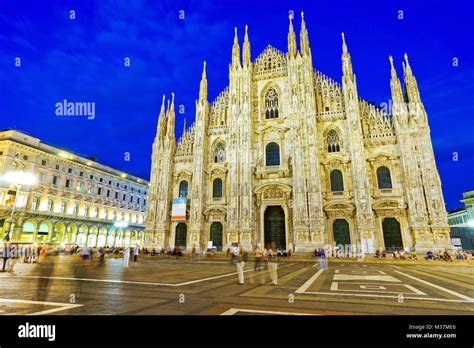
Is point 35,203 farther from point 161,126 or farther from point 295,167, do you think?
point 295,167

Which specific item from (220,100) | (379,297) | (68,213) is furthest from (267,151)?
(68,213)

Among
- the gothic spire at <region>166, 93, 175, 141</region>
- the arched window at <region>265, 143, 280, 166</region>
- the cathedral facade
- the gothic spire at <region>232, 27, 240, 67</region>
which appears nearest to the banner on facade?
the cathedral facade

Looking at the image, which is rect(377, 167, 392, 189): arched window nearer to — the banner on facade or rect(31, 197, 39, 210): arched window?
the banner on facade

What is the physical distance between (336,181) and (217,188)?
13.6 metres

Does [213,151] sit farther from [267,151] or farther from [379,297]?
[379,297]

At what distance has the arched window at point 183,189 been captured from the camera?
33031 mm

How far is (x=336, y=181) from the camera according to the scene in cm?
2794

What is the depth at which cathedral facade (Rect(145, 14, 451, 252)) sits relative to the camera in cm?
2517

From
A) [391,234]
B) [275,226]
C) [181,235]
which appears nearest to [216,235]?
[181,235]

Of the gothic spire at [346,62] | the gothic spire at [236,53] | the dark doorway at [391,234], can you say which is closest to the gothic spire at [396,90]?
the gothic spire at [346,62]

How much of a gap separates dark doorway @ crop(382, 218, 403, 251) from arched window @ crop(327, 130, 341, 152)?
341 inches

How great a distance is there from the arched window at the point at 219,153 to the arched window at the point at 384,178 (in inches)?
682

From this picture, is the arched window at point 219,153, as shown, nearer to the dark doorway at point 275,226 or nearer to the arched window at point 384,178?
the dark doorway at point 275,226

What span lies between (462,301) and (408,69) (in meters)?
29.8
